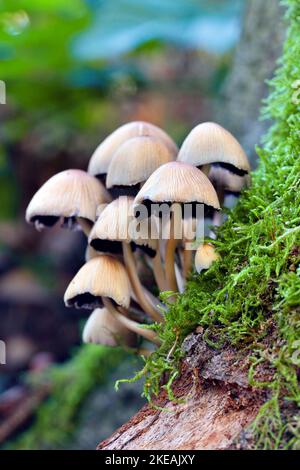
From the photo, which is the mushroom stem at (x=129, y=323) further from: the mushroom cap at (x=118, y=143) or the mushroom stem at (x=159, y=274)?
the mushroom cap at (x=118, y=143)

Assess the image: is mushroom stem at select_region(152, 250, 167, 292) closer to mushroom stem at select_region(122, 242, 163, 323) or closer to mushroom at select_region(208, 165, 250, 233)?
mushroom stem at select_region(122, 242, 163, 323)

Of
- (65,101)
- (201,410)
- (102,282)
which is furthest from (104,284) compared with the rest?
(65,101)

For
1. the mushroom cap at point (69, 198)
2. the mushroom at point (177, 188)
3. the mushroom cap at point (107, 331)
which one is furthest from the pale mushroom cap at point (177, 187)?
the mushroom cap at point (107, 331)

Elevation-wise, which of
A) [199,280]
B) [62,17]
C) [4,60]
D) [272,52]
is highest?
[62,17]

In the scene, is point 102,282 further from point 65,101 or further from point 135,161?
point 65,101

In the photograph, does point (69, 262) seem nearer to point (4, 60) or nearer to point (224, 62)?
point (4, 60)

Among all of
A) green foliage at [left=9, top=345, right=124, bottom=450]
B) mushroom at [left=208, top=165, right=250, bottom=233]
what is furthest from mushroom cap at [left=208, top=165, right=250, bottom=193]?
green foliage at [left=9, top=345, right=124, bottom=450]
